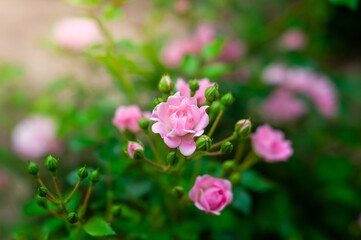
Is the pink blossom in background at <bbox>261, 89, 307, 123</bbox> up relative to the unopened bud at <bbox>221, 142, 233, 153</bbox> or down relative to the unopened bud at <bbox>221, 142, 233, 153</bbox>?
down

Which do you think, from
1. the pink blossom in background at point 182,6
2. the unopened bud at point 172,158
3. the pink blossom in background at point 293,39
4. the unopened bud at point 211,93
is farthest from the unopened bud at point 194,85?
the pink blossom in background at point 293,39

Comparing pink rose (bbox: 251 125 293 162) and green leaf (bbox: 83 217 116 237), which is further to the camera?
pink rose (bbox: 251 125 293 162)

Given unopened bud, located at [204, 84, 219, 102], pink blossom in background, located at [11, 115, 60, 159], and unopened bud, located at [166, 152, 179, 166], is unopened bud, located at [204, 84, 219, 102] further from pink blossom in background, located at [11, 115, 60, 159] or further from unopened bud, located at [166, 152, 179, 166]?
pink blossom in background, located at [11, 115, 60, 159]

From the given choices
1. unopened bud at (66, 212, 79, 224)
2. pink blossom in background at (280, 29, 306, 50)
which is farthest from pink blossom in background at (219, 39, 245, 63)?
unopened bud at (66, 212, 79, 224)

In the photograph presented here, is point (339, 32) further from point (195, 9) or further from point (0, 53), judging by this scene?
point (0, 53)

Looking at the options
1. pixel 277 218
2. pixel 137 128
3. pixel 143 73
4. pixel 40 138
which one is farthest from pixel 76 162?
pixel 137 128

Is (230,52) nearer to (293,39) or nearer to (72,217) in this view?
(293,39)
